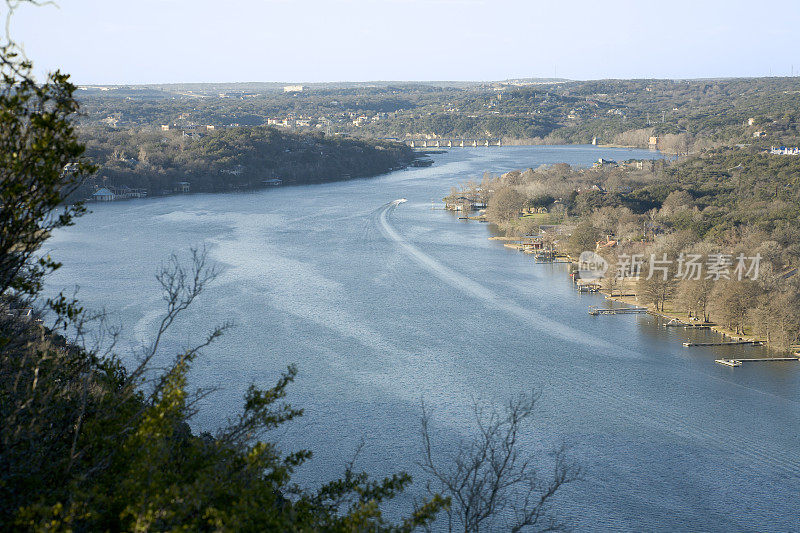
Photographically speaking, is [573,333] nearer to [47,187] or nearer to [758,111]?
[47,187]

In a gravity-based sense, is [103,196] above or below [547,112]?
below

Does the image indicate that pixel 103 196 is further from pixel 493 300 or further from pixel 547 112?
pixel 547 112

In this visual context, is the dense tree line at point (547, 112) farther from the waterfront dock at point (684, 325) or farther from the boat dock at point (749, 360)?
the boat dock at point (749, 360)

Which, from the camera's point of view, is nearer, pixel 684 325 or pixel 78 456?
pixel 78 456

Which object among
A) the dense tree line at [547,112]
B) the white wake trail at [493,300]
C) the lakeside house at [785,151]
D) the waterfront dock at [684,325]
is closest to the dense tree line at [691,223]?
the waterfront dock at [684,325]

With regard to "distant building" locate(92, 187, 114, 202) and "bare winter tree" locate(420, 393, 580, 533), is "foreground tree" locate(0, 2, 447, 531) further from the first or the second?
"distant building" locate(92, 187, 114, 202)

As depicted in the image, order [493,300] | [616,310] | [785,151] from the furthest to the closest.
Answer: [785,151], [493,300], [616,310]

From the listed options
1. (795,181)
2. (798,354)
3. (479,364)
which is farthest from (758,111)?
(479,364)

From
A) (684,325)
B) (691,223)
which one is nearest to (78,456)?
(684,325)
